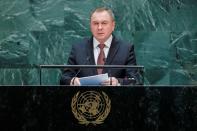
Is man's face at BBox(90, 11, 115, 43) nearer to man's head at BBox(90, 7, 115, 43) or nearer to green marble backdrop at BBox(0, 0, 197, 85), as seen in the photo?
man's head at BBox(90, 7, 115, 43)

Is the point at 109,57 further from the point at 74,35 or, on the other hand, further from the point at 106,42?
the point at 74,35

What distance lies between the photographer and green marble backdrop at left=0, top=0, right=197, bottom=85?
6758 millimetres

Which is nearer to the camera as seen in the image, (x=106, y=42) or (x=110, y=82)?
(x=110, y=82)

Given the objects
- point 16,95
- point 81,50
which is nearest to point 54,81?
point 81,50

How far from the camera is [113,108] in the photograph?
307 centimetres

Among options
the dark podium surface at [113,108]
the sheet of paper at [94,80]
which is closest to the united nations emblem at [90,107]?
the dark podium surface at [113,108]

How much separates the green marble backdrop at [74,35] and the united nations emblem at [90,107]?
3.71m

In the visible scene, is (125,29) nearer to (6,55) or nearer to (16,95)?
(6,55)

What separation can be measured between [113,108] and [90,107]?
0.44ft

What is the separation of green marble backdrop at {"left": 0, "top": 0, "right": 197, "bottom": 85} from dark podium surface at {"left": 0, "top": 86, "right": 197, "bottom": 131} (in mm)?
3685

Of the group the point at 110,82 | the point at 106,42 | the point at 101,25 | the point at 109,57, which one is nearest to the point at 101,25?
the point at 101,25

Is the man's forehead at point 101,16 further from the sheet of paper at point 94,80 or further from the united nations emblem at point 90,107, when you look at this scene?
the united nations emblem at point 90,107

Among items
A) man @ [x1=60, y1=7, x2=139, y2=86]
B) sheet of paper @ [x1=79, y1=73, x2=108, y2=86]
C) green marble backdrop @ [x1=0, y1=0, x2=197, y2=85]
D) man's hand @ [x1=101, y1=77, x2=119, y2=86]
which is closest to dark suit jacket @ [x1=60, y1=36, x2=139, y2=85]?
man @ [x1=60, y1=7, x2=139, y2=86]

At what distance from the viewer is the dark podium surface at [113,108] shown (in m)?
3.06
